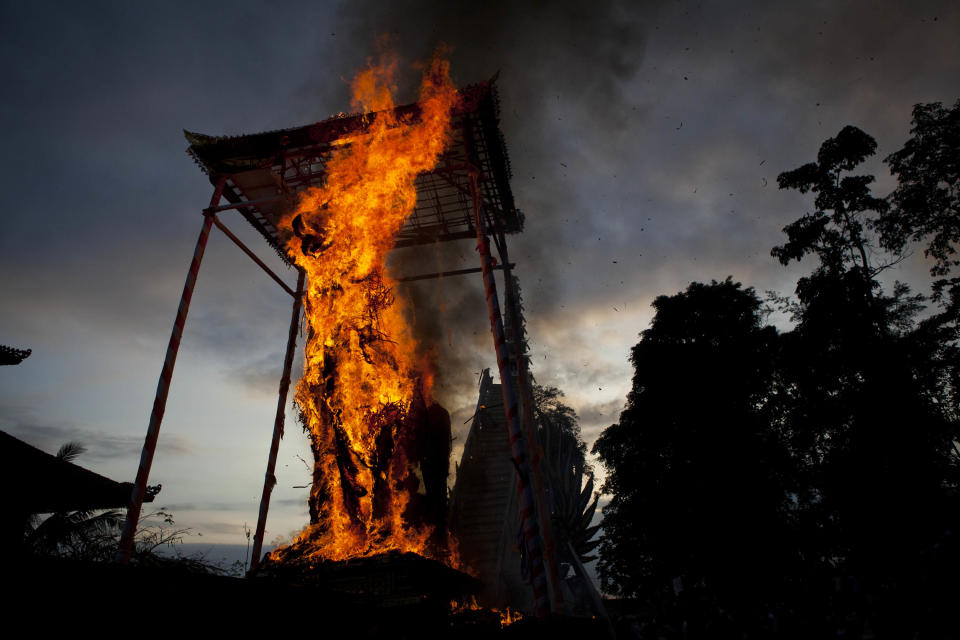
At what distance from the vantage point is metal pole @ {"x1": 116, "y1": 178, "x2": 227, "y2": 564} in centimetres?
805

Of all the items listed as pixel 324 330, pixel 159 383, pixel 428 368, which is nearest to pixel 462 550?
pixel 428 368

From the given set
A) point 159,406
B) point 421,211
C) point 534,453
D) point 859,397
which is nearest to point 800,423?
point 859,397

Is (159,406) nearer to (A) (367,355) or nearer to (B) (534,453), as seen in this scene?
(A) (367,355)

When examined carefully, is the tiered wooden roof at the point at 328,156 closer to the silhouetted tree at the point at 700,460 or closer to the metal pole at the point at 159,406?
the metal pole at the point at 159,406

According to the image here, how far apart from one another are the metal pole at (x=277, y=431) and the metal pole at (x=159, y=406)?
328 cm

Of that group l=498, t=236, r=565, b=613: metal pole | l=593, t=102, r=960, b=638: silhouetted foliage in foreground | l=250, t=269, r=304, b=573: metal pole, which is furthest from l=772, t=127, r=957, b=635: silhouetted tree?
l=250, t=269, r=304, b=573: metal pole

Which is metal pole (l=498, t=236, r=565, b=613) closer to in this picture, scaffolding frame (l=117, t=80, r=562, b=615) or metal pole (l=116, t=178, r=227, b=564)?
scaffolding frame (l=117, t=80, r=562, b=615)

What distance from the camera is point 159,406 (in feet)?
28.8

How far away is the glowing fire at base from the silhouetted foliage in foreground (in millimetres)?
8354

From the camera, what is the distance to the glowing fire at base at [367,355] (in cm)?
895

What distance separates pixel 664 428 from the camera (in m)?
17.0

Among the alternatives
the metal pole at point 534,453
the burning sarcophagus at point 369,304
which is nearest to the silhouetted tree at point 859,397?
the metal pole at point 534,453

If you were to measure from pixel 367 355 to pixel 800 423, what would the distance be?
15.7m

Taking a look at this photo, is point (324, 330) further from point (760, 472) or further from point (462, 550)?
point (760, 472)
